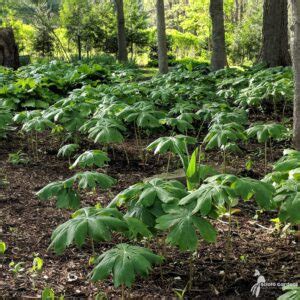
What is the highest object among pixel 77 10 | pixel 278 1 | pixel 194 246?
pixel 77 10

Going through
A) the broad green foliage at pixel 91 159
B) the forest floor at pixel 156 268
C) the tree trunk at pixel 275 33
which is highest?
the tree trunk at pixel 275 33

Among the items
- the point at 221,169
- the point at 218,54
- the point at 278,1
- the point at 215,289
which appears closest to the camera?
the point at 215,289

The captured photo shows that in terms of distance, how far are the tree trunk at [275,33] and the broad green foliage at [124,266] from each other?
27.0 ft

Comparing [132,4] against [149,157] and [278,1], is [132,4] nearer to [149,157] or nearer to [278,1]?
[278,1]

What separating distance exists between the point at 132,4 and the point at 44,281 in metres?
25.3

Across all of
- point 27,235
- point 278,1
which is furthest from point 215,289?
point 278,1

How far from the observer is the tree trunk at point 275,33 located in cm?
923

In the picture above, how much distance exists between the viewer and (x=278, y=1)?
9125 millimetres

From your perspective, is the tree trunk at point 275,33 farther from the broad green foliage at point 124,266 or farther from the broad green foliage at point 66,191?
the broad green foliage at point 124,266

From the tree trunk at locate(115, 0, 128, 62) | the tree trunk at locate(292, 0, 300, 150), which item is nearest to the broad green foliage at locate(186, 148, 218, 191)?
the tree trunk at locate(292, 0, 300, 150)

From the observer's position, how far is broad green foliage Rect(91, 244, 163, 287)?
1895mm

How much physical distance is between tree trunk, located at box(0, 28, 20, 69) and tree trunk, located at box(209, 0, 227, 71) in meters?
5.94

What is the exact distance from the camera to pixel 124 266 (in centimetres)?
193

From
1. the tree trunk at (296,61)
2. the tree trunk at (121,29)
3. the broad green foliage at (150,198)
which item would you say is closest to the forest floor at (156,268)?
the broad green foliage at (150,198)
